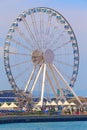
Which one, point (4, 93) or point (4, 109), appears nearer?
point (4, 109)

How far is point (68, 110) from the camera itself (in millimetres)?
109375

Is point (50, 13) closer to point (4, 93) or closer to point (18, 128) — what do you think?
point (18, 128)

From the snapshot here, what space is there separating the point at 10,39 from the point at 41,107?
12564 millimetres

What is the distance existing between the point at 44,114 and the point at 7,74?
28.7 feet

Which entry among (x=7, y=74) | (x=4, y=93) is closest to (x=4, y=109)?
(x=7, y=74)

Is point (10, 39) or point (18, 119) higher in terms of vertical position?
point (10, 39)

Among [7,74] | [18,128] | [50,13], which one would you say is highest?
[50,13]

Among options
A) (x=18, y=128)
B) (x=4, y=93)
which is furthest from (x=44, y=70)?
(x=4, y=93)

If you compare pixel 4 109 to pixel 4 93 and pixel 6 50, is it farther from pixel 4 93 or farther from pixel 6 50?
pixel 4 93

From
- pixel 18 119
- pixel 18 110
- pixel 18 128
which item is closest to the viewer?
pixel 18 128

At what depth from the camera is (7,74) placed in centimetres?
9788

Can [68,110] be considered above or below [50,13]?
below

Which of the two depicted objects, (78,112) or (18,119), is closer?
(18,119)

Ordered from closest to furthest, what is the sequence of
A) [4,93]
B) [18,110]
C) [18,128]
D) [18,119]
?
1. [18,128]
2. [18,119]
3. [18,110]
4. [4,93]
